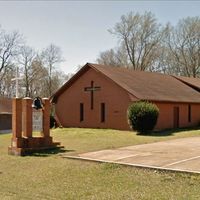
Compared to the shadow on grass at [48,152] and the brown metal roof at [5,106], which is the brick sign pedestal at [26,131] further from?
the brown metal roof at [5,106]

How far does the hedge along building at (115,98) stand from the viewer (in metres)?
30.7

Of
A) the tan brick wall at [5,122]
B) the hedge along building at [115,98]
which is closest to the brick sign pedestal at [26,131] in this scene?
the hedge along building at [115,98]

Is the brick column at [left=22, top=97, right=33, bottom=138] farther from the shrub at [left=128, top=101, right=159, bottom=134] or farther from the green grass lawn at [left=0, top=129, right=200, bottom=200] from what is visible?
the shrub at [left=128, top=101, right=159, bottom=134]

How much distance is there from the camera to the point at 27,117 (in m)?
18.8

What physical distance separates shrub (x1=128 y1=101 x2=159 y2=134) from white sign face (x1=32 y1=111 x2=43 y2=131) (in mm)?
9576

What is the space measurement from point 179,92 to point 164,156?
2148 cm

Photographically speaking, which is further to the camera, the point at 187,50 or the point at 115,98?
the point at 187,50

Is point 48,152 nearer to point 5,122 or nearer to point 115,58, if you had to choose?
point 5,122

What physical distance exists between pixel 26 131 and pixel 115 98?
13423mm

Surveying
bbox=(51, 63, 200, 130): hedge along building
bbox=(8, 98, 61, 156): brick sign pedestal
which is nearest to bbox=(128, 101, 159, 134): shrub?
bbox=(51, 63, 200, 130): hedge along building

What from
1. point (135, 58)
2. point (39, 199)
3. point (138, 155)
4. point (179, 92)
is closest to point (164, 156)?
point (138, 155)

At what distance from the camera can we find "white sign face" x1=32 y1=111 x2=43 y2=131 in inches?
758

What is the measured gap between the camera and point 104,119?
3222 centimetres

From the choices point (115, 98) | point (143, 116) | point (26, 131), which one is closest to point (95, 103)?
point (115, 98)
